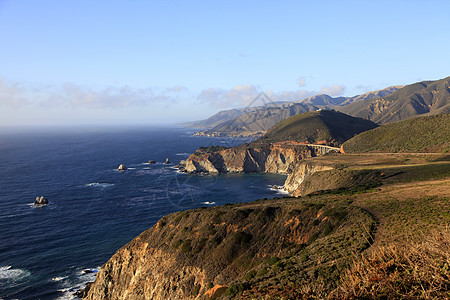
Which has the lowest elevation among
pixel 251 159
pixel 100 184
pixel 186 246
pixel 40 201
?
pixel 251 159

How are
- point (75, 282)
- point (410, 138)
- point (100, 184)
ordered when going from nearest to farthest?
1. point (75, 282)
2. point (410, 138)
3. point (100, 184)

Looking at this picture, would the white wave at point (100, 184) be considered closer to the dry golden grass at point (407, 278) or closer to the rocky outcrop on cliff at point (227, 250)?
the rocky outcrop on cliff at point (227, 250)

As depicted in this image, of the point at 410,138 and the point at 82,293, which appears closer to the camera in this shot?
the point at 82,293

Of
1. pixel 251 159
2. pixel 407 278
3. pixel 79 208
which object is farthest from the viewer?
pixel 251 159

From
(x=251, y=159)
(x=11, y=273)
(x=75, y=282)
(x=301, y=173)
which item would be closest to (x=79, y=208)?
(x=11, y=273)

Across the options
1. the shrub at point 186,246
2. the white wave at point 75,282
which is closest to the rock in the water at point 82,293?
the white wave at point 75,282

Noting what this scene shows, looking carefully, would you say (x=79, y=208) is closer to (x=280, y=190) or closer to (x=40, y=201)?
(x=40, y=201)

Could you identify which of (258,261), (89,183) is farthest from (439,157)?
(89,183)

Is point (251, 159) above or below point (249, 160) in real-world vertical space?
above
